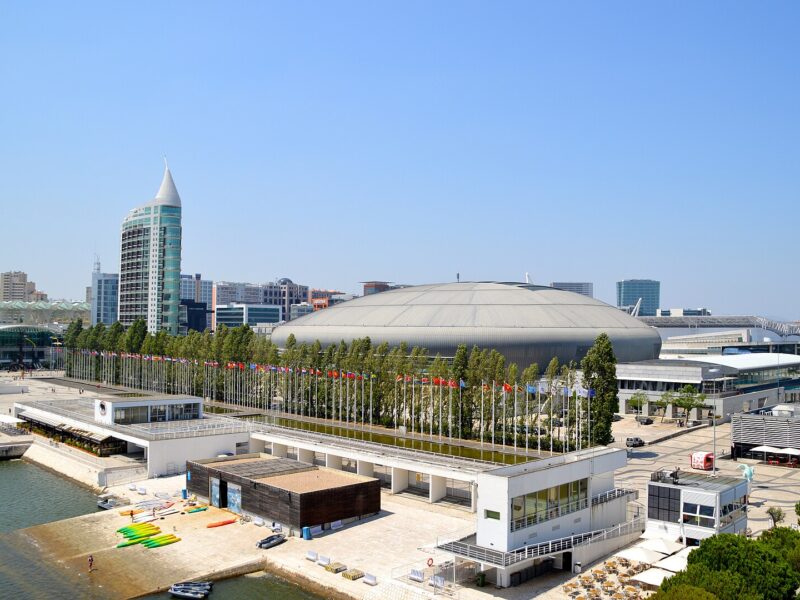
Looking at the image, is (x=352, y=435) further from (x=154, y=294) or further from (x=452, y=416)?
(x=154, y=294)

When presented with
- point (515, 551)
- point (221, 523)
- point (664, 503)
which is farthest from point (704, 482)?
point (221, 523)

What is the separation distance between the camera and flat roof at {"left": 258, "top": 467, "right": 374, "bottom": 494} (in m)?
46.0

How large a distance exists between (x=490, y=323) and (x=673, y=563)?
A: 238 ft

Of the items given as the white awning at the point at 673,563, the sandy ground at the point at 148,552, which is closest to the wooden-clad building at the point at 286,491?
the sandy ground at the point at 148,552

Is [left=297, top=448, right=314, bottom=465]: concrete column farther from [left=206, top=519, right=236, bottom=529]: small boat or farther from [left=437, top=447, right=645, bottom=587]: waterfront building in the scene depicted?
[left=437, top=447, right=645, bottom=587]: waterfront building

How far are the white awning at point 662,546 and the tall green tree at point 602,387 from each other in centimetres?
2616

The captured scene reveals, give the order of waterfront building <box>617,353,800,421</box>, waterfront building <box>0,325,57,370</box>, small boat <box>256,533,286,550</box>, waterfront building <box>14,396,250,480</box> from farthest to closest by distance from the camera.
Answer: waterfront building <box>0,325,57,370</box>
waterfront building <box>617,353,800,421</box>
waterfront building <box>14,396,250,480</box>
small boat <box>256,533,286,550</box>

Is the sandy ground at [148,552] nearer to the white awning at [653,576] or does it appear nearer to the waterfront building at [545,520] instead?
the waterfront building at [545,520]

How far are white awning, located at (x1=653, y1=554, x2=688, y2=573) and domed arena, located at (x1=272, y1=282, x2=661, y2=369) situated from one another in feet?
221

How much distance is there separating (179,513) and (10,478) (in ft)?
80.2

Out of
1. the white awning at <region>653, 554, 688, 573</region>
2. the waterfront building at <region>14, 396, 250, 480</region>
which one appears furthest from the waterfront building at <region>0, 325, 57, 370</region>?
the white awning at <region>653, 554, 688, 573</region>

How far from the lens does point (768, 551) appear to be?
103 ft

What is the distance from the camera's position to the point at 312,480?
48.8 meters

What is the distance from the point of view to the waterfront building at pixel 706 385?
94000mm
